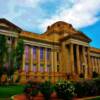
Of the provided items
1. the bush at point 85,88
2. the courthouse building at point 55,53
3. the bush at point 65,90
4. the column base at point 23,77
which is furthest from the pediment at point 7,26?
the bush at point 65,90

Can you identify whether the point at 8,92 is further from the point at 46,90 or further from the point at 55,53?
the point at 55,53

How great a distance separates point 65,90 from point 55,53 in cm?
3457

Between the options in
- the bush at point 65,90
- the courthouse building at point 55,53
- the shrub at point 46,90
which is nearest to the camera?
the shrub at point 46,90

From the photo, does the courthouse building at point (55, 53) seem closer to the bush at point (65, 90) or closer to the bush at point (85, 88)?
the bush at point (85, 88)

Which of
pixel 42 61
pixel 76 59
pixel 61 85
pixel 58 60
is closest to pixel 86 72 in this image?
pixel 76 59

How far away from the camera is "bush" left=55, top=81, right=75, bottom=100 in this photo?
71.7 feet

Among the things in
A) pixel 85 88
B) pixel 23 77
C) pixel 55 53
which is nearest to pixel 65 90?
pixel 85 88

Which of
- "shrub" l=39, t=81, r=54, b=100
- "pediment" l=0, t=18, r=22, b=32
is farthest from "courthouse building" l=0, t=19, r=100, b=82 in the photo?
"shrub" l=39, t=81, r=54, b=100

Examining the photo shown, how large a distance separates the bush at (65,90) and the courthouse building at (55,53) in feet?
75.7

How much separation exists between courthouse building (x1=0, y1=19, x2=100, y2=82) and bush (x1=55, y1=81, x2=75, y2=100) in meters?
23.1

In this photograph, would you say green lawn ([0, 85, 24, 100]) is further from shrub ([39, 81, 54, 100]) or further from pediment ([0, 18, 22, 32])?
pediment ([0, 18, 22, 32])

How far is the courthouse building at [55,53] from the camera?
163 feet

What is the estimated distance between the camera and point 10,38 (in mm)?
44656

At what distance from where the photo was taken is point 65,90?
21.9 meters
